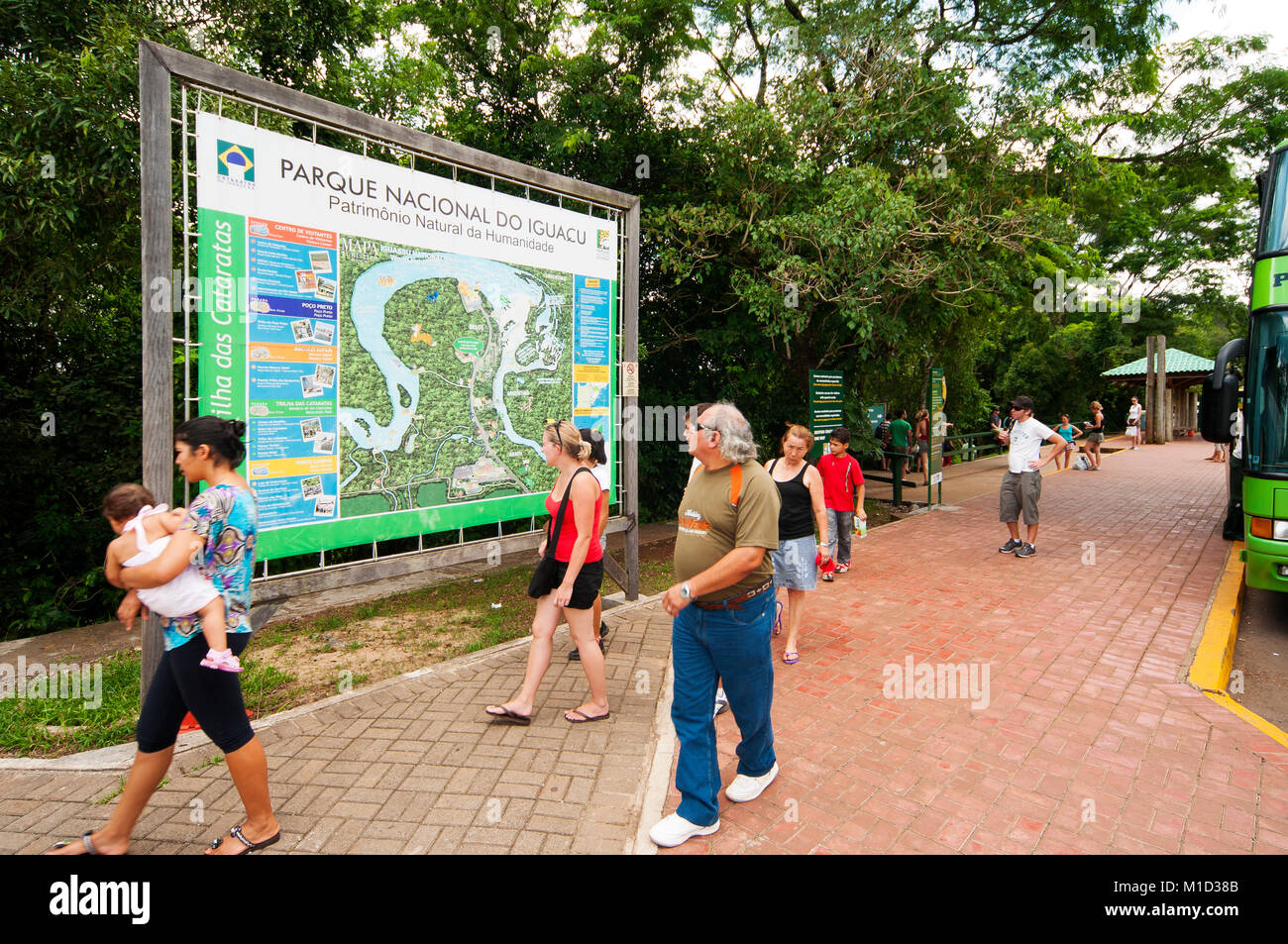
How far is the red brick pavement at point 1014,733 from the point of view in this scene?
10.9 ft

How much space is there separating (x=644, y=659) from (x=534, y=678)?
1.38 meters

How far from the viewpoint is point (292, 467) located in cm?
456

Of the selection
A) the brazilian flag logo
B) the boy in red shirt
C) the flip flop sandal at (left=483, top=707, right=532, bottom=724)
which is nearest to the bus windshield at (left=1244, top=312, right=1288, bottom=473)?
the boy in red shirt

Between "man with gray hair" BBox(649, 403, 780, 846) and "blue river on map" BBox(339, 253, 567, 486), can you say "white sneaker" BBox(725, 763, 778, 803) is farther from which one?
"blue river on map" BBox(339, 253, 567, 486)

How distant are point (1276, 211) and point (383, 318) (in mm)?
7525

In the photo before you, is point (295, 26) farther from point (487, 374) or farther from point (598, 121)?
point (487, 374)

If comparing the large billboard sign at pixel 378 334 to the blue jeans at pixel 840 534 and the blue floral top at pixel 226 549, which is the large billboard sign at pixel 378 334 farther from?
the blue jeans at pixel 840 534

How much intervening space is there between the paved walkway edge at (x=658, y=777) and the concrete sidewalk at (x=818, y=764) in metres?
0.02

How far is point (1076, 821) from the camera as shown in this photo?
3.39 metres


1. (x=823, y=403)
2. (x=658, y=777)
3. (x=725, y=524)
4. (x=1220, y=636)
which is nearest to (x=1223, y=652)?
(x=1220, y=636)

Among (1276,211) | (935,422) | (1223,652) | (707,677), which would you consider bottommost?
(1223,652)

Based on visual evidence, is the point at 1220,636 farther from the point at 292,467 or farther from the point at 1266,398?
the point at 292,467

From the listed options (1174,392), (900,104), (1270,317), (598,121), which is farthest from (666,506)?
(1174,392)

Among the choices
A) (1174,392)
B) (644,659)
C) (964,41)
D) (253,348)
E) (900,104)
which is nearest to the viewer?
(253,348)
